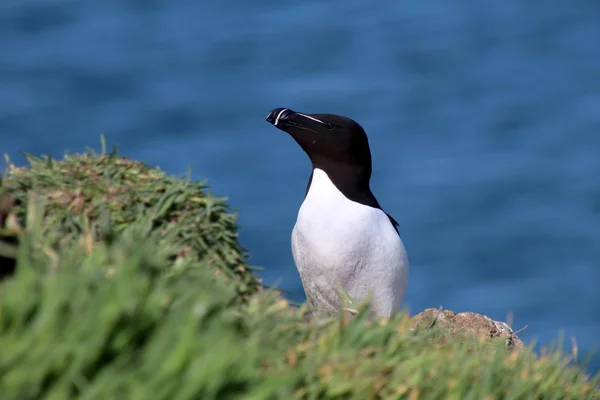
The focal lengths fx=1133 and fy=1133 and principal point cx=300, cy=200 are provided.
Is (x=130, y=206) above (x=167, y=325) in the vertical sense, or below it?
above

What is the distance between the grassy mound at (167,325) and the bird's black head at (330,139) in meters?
1.90

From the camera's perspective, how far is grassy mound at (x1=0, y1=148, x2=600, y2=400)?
358 cm

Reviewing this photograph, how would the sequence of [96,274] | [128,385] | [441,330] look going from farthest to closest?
[441,330]
[96,274]
[128,385]

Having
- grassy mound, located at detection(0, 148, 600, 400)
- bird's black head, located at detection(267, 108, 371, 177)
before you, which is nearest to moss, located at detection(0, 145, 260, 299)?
grassy mound, located at detection(0, 148, 600, 400)

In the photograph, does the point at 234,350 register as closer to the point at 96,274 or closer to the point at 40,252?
the point at 96,274

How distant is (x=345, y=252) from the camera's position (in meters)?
7.37

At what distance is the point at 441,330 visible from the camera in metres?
5.88

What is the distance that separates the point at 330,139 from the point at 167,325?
4007mm

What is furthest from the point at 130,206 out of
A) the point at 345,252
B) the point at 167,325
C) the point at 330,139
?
the point at 330,139

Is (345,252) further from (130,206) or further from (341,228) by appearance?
(130,206)

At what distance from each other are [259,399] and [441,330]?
2360 millimetres

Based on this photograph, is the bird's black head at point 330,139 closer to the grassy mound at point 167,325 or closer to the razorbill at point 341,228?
the razorbill at point 341,228

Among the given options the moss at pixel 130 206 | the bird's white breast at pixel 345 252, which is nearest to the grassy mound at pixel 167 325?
the moss at pixel 130 206

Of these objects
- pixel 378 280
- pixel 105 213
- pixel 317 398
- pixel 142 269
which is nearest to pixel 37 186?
pixel 105 213
